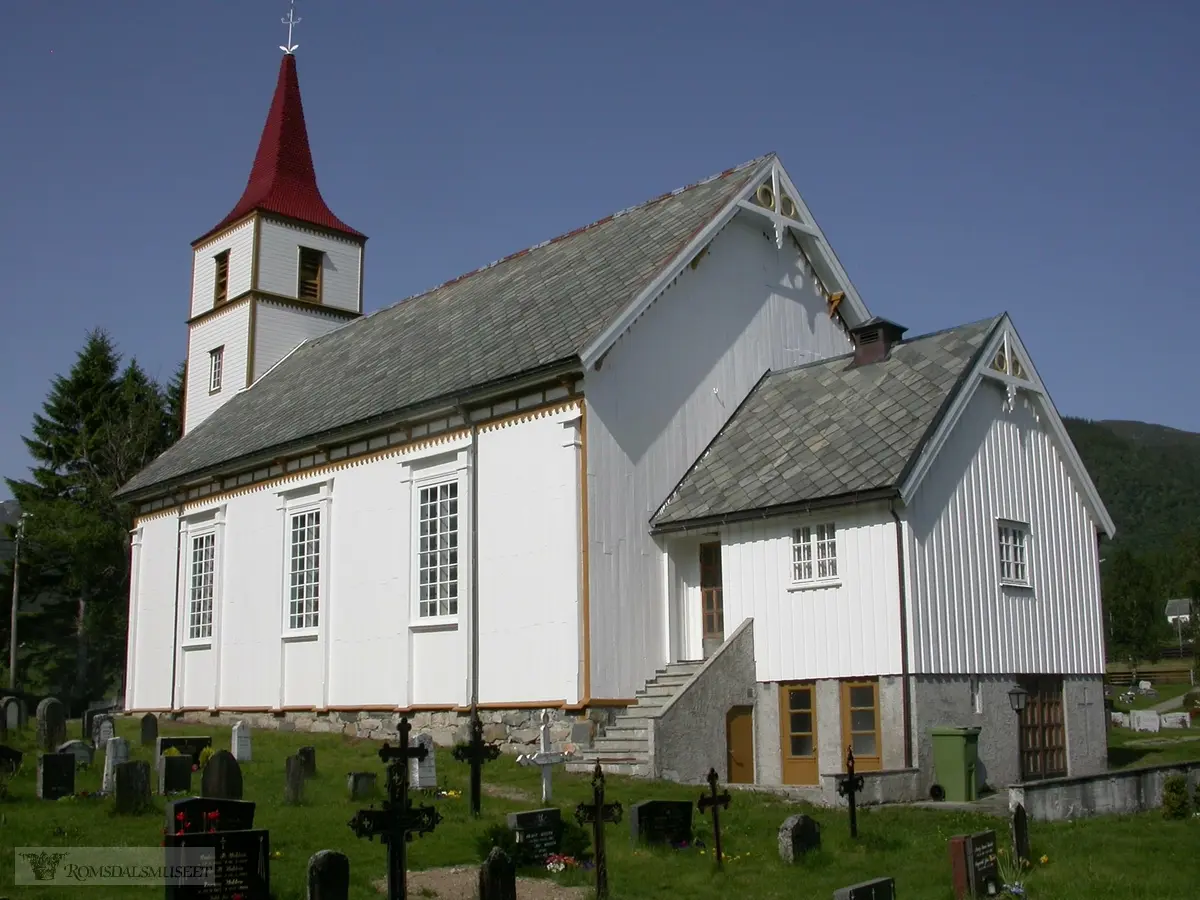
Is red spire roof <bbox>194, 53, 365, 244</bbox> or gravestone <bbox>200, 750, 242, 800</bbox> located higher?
red spire roof <bbox>194, 53, 365, 244</bbox>

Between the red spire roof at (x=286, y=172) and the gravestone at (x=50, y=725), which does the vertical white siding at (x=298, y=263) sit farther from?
the gravestone at (x=50, y=725)

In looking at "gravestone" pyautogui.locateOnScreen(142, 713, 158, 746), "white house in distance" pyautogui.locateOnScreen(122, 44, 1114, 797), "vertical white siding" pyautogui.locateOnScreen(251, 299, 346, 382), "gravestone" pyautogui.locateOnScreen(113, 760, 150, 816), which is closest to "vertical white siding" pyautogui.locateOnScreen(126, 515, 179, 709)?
"white house in distance" pyautogui.locateOnScreen(122, 44, 1114, 797)

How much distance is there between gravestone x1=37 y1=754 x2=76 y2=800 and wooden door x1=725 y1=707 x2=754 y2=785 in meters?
9.61

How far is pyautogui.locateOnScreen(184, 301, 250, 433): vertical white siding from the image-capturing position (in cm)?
3784

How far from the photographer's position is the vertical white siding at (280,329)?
124 ft

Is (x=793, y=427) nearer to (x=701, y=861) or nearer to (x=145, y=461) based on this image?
(x=701, y=861)

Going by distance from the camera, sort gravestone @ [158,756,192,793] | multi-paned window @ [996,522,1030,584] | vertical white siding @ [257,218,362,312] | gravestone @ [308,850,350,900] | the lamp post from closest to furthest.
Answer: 1. gravestone @ [308,850,350,900]
2. gravestone @ [158,756,192,793]
3. the lamp post
4. multi-paned window @ [996,522,1030,584]
5. vertical white siding @ [257,218,362,312]

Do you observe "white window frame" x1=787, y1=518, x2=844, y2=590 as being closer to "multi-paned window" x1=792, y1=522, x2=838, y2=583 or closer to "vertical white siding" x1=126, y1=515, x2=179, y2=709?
"multi-paned window" x1=792, y1=522, x2=838, y2=583

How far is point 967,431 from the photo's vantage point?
21.5 meters

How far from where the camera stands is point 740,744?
21.2 m

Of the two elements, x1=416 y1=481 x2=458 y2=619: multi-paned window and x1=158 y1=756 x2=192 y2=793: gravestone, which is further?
x1=416 y1=481 x2=458 y2=619: multi-paned window

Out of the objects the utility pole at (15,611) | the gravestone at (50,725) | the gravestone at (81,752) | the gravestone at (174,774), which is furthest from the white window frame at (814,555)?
the utility pole at (15,611)

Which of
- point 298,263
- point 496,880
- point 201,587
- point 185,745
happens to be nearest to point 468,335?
point 201,587

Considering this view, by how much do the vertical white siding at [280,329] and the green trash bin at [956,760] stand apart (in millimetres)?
23925
